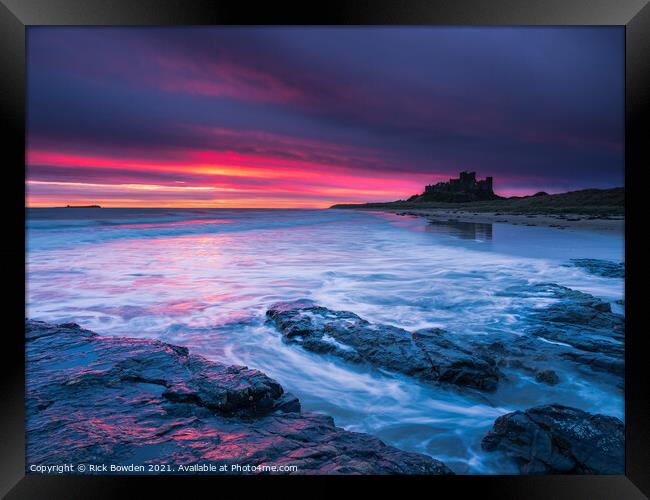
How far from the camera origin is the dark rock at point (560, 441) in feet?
7.61

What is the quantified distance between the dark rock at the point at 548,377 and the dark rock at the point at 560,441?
64 centimetres

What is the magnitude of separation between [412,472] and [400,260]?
715 centimetres

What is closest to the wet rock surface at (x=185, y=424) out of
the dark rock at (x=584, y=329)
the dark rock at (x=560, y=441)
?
the dark rock at (x=560, y=441)

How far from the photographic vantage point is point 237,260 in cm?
973

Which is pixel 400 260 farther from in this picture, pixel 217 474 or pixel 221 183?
pixel 217 474

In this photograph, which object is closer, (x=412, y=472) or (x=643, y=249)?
(x=412, y=472)

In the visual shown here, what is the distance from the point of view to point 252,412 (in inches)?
99.7

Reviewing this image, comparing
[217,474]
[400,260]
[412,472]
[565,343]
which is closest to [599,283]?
[565,343]

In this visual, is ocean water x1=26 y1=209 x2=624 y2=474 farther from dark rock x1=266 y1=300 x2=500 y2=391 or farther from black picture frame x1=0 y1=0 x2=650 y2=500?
black picture frame x1=0 y1=0 x2=650 y2=500

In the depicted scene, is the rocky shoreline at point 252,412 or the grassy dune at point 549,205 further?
the grassy dune at point 549,205

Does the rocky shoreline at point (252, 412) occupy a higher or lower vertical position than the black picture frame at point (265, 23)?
lower

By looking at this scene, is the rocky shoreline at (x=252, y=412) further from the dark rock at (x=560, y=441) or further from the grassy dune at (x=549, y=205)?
the grassy dune at (x=549, y=205)

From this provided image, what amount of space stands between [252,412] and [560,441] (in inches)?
80.7

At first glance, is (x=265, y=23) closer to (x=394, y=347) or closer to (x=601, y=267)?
(x=394, y=347)
